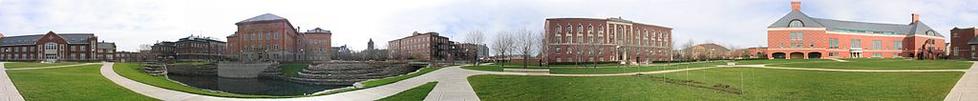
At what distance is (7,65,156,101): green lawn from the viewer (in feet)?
17.5

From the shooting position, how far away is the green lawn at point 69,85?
209 inches

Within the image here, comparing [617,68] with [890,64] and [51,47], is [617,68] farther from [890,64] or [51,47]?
[51,47]

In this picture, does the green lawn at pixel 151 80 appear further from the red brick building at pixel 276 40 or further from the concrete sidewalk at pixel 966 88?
the concrete sidewalk at pixel 966 88

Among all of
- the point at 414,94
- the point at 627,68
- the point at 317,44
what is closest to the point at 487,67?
the point at 414,94

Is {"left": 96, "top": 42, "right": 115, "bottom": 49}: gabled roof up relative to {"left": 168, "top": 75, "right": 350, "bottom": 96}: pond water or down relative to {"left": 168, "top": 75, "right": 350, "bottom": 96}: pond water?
up

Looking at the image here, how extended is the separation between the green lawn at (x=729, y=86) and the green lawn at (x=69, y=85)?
3489 mm

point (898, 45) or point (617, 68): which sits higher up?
point (898, 45)

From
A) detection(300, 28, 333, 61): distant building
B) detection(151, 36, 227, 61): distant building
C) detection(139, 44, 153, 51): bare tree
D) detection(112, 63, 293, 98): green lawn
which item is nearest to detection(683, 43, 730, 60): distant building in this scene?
detection(300, 28, 333, 61): distant building

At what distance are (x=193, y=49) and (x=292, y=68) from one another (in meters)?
0.95

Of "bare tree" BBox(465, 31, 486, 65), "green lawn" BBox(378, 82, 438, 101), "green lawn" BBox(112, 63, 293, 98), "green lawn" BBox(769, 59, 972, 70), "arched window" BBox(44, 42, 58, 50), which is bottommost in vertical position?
"green lawn" BBox(378, 82, 438, 101)

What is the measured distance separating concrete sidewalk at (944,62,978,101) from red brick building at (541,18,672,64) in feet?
7.67

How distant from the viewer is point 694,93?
5.01 m

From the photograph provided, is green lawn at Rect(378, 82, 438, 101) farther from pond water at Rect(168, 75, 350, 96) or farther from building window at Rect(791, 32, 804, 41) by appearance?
building window at Rect(791, 32, 804, 41)

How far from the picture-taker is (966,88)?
4.73 metres
